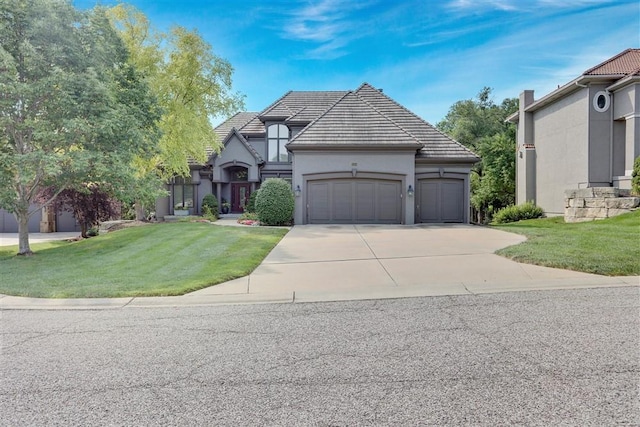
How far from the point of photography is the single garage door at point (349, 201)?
1759 cm

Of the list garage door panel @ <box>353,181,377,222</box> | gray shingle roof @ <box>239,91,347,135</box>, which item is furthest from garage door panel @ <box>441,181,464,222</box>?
gray shingle roof @ <box>239,91,347,135</box>

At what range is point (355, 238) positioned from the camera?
12367mm

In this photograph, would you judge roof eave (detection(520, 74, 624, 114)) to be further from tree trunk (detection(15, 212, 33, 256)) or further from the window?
tree trunk (detection(15, 212, 33, 256))

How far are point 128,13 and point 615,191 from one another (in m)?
23.8

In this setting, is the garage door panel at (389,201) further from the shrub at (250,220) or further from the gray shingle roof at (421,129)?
the shrub at (250,220)

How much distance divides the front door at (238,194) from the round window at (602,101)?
19.4m

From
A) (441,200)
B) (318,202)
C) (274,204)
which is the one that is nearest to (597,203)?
(441,200)

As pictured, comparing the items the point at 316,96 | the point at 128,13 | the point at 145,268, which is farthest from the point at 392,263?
the point at 316,96

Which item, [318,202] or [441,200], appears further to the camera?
[441,200]

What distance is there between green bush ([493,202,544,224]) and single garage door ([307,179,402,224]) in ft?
31.0

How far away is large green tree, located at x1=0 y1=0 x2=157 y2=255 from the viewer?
9.62 meters

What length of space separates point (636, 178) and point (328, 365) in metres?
18.1

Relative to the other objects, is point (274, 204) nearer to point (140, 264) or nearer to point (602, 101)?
point (140, 264)

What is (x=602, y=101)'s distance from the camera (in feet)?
58.9
